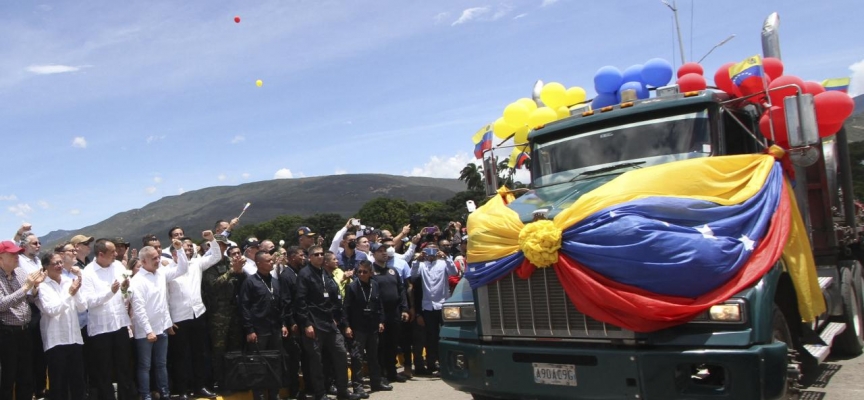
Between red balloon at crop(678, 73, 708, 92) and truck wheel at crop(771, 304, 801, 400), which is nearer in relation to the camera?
truck wheel at crop(771, 304, 801, 400)

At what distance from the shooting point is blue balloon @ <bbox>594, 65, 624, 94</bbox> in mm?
8602

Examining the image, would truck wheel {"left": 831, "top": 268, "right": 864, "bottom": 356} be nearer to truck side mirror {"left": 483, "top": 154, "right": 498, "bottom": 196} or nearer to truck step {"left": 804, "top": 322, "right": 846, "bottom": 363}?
truck step {"left": 804, "top": 322, "right": 846, "bottom": 363}

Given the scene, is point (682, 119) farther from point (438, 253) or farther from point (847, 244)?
point (438, 253)

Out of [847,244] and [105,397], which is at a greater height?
[847,244]

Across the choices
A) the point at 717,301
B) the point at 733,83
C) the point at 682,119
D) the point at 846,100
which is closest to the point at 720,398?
the point at 717,301

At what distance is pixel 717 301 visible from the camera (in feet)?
16.4

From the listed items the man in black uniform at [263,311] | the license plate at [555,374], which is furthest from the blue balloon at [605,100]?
the man in black uniform at [263,311]

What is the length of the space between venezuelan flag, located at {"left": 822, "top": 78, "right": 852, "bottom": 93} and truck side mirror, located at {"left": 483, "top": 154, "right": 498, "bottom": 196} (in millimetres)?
3846

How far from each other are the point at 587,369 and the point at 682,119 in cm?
270

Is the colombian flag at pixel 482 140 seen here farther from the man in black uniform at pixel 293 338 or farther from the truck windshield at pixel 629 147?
the man in black uniform at pixel 293 338

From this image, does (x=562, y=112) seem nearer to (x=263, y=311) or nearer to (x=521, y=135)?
(x=521, y=135)

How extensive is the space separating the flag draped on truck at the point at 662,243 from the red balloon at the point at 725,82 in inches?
50.4

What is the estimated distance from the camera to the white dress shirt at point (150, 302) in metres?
7.95

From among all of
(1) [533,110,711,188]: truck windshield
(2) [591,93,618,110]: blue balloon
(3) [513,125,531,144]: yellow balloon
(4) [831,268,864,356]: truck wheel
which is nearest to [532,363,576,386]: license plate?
(1) [533,110,711,188]: truck windshield
